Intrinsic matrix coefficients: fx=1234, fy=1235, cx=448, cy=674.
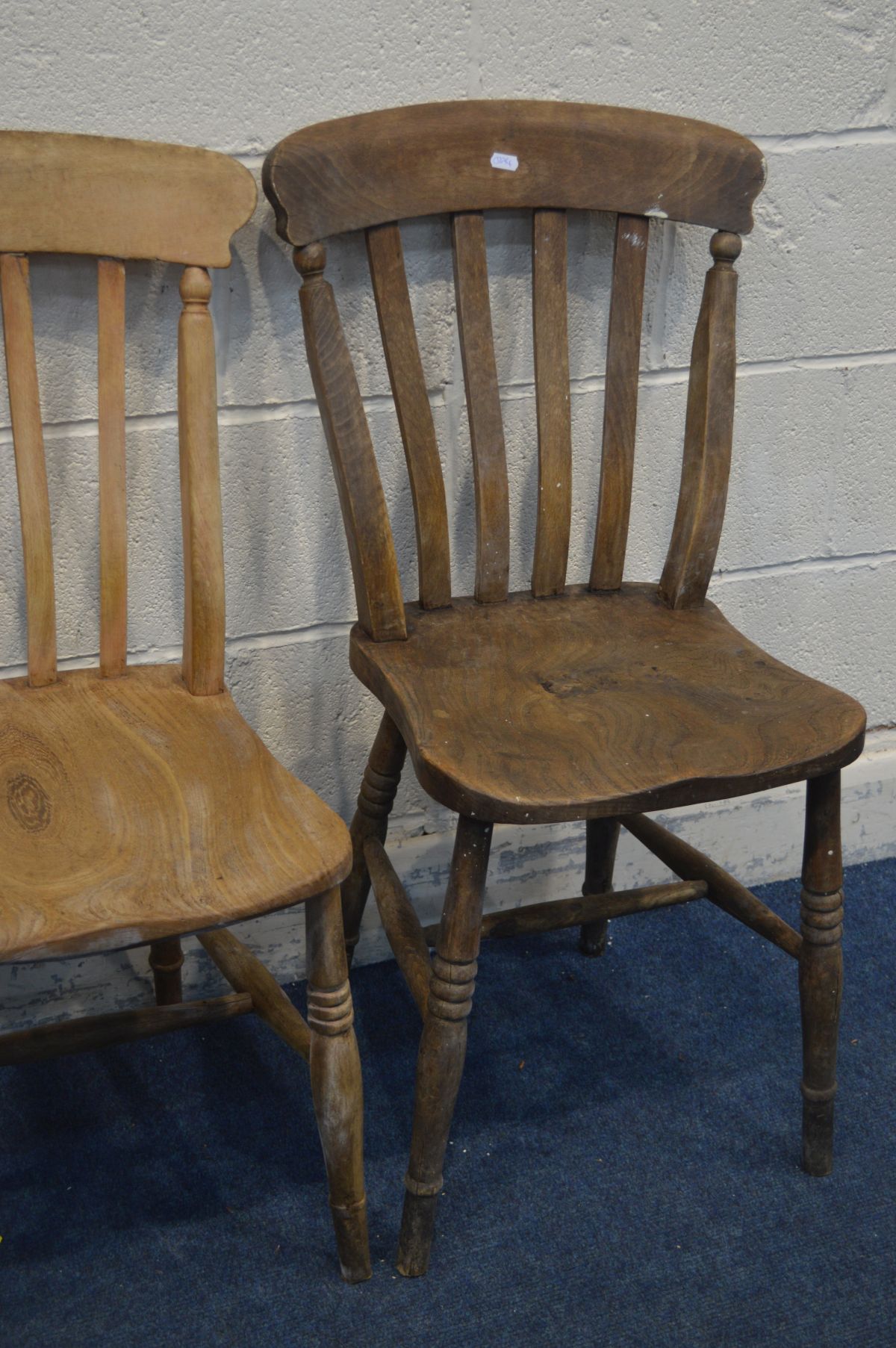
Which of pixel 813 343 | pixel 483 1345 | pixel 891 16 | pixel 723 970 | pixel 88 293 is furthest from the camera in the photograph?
pixel 723 970

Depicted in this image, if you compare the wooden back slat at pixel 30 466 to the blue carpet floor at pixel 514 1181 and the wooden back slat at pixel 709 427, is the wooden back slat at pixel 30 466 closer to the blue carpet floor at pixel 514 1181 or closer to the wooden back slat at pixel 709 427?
the blue carpet floor at pixel 514 1181

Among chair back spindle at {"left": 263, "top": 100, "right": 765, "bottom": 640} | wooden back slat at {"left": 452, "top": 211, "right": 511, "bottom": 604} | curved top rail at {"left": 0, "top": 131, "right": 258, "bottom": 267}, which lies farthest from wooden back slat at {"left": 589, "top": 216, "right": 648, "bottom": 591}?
curved top rail at {"left": 0, "top": 131, "right": 258, "bottom": 267}

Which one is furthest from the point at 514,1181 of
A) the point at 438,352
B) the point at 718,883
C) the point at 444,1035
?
the point at 438,352

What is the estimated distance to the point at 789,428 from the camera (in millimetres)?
1500

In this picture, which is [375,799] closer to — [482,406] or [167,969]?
[167,969]

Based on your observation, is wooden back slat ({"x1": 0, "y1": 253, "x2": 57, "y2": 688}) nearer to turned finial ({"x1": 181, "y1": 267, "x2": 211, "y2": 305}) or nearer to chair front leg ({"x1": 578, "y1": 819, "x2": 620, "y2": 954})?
turned finial ({"x1": 181, "y1": 267, "x2": 211, "y2": 305})

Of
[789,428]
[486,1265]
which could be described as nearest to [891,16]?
[789,428]

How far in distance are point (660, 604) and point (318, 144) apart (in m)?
0.58

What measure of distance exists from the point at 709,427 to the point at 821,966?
560 millimetres

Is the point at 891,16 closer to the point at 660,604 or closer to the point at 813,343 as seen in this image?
the point at 813,343

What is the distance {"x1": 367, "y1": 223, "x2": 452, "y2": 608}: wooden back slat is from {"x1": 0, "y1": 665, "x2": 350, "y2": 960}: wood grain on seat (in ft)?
0.87

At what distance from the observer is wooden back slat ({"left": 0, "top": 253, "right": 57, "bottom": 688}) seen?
1.12 m

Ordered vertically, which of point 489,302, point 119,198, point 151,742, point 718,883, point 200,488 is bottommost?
point 718,883

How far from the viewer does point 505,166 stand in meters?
1.22
